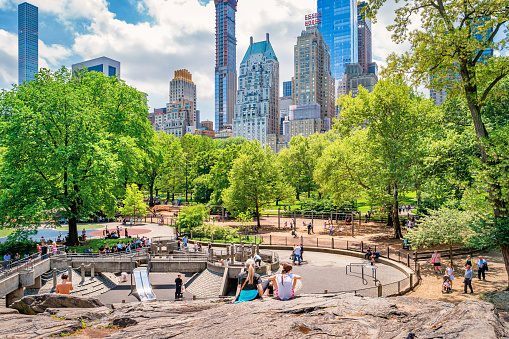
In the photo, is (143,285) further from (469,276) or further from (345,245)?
(469,276)

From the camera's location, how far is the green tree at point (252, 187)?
45.2 metres

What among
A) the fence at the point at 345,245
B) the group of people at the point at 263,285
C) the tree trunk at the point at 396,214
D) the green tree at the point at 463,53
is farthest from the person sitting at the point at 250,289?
the tree trunk at the point at 396,214

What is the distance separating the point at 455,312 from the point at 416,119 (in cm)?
3213

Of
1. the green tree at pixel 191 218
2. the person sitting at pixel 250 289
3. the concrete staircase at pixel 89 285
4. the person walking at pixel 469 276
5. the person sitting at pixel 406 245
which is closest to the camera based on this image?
the person sitting at pixel 250 289

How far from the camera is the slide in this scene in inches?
890

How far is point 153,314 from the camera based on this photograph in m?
→ 8.02

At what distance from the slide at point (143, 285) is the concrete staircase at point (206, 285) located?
9.77 feet

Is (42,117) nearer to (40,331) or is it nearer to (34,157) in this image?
(34,157)

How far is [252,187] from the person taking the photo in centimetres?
4541

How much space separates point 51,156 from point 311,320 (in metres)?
27.9

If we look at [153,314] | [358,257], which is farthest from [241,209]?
[153,314]

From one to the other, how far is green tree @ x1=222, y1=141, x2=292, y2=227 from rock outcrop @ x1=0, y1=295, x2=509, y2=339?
121 feet

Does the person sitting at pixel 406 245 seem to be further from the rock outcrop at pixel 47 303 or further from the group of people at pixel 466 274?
the rock outcrop at pixel 47 303

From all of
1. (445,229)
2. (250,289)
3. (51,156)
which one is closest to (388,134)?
(445,229)
